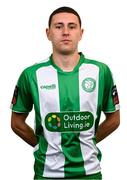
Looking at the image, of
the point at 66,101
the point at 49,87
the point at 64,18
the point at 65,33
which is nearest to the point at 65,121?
the point at 66,101

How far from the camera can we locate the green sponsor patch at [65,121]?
4035mm

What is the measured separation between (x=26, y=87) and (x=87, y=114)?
0.56 metres

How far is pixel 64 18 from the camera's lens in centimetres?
409

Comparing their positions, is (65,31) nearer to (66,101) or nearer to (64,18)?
(64,18)

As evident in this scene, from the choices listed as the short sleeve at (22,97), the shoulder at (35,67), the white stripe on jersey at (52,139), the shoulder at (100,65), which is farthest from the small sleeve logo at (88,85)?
the short sleeve at (22,97)

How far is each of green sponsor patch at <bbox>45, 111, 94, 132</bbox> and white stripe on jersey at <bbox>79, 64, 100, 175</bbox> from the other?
6 centimetres

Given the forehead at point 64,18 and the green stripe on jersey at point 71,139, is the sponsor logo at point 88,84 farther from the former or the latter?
the forehead at point 64,18

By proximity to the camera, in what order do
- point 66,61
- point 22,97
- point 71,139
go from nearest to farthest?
point 71,139
point 66,61
point 22,97

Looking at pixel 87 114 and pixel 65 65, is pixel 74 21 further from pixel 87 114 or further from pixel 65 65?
pixel 87 114

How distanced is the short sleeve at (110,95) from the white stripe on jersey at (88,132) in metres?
0.12

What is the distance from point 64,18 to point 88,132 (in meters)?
0.95

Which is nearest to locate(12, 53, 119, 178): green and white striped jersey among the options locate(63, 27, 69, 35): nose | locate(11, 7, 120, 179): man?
locate(11, 7, 120, 179): man

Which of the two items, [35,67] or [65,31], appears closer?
[65,31]

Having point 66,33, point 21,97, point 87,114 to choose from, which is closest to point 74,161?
point 87,114
